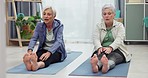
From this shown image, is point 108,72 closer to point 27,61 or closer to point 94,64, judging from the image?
point 94,64

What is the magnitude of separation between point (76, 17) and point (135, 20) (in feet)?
4.01

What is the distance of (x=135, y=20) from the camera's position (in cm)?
486

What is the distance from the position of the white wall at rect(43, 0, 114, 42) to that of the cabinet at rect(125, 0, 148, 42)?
779 mm

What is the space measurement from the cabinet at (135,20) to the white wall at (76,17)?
78 cm

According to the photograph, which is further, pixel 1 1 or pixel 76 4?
pixel 76 4

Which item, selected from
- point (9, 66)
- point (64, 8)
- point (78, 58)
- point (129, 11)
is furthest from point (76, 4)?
point (9, 66)

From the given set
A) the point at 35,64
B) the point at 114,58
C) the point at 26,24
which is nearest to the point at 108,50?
the point at 114,58

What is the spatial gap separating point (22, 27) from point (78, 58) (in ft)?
5.35

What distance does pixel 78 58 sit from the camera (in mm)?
3299

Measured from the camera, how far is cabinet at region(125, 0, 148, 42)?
482 cm

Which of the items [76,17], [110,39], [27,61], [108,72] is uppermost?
[76,17]

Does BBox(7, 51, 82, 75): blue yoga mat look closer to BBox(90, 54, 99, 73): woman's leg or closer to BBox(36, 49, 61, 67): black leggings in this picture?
BBox(36, 49, 61, 67): black leggings

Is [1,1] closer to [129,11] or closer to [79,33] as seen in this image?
[129,11]

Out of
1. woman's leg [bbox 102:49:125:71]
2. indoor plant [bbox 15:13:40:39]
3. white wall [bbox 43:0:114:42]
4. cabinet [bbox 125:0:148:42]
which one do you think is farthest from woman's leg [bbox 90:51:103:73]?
white wall [bbox 43:0:114:42]
